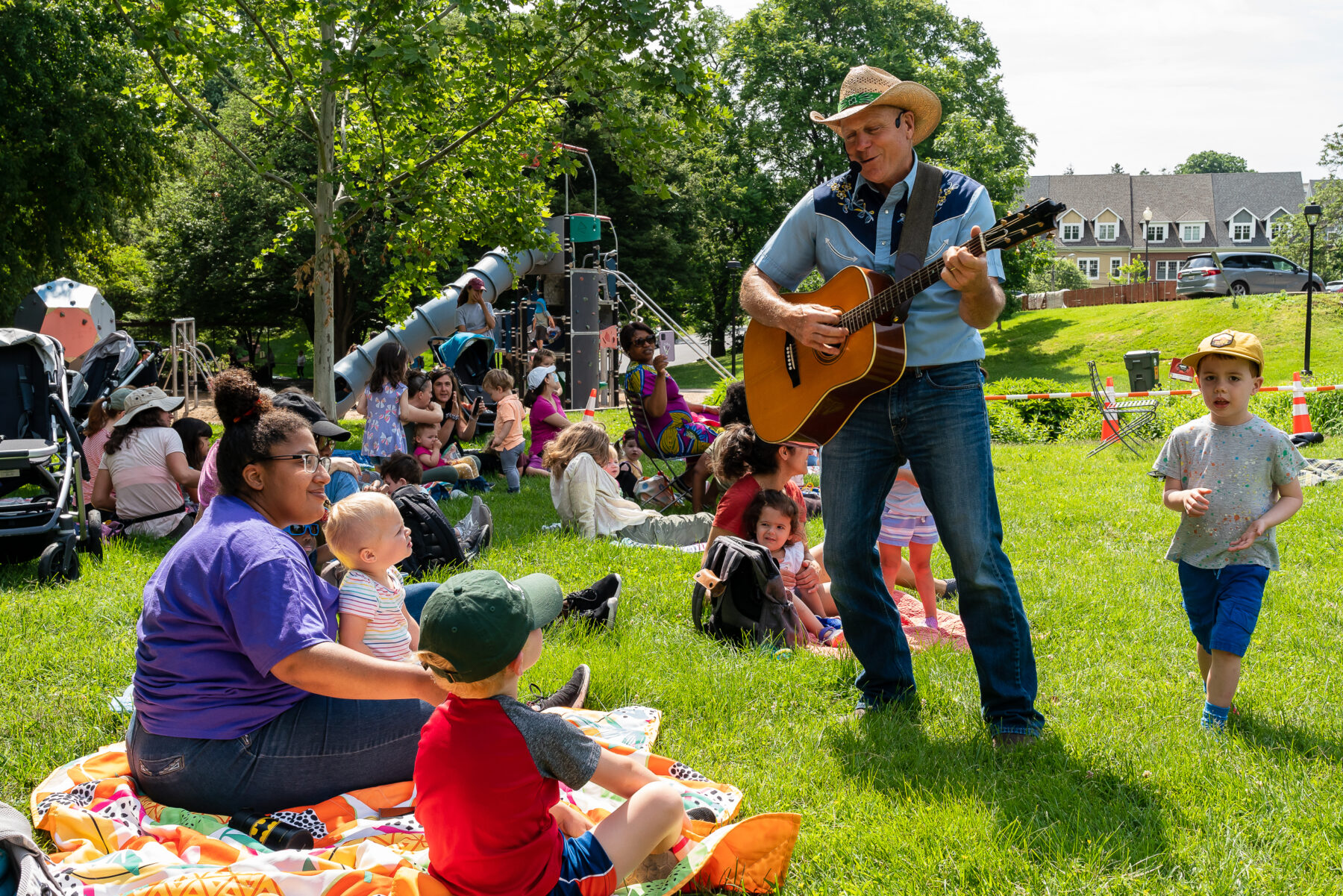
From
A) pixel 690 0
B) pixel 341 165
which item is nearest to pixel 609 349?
pixel 341 165

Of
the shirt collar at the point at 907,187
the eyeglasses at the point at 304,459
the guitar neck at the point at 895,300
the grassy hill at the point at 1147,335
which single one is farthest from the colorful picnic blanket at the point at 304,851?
the grassy hill at the point at 1147,335

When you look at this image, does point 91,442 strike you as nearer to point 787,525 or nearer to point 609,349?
point 787,525

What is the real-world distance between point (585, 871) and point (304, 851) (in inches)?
35.7

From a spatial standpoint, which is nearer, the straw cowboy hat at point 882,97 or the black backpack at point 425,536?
the straw cowboy hat at point 882,97

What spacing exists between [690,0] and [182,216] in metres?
25.5

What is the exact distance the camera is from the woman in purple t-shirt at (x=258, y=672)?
291 cm

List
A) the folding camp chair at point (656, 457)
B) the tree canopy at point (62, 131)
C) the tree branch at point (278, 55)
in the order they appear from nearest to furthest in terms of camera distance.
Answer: the folding camp chair at point (656, 457) < the tree branch at point (278, 55) < the tree canopy at point (62, 131)

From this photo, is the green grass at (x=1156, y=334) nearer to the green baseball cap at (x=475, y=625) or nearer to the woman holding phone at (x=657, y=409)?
the woman holding phone at (x=657, y=409)

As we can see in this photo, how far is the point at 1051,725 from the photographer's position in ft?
12.5

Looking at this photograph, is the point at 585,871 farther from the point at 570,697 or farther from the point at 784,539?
the point at 784,539

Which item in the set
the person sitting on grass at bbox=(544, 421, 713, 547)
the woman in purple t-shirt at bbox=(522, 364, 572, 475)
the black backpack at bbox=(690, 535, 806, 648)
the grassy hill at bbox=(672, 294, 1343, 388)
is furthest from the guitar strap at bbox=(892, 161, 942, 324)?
the grassy hill at bbox=(672, 294, 1343, 388)

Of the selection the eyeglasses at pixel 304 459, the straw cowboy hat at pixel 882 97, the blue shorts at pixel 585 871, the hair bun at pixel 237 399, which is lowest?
the blue shorts at pixel 585 871

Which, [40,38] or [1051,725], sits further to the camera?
[40,38]

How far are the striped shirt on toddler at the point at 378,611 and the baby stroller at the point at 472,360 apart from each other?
37.6ft
